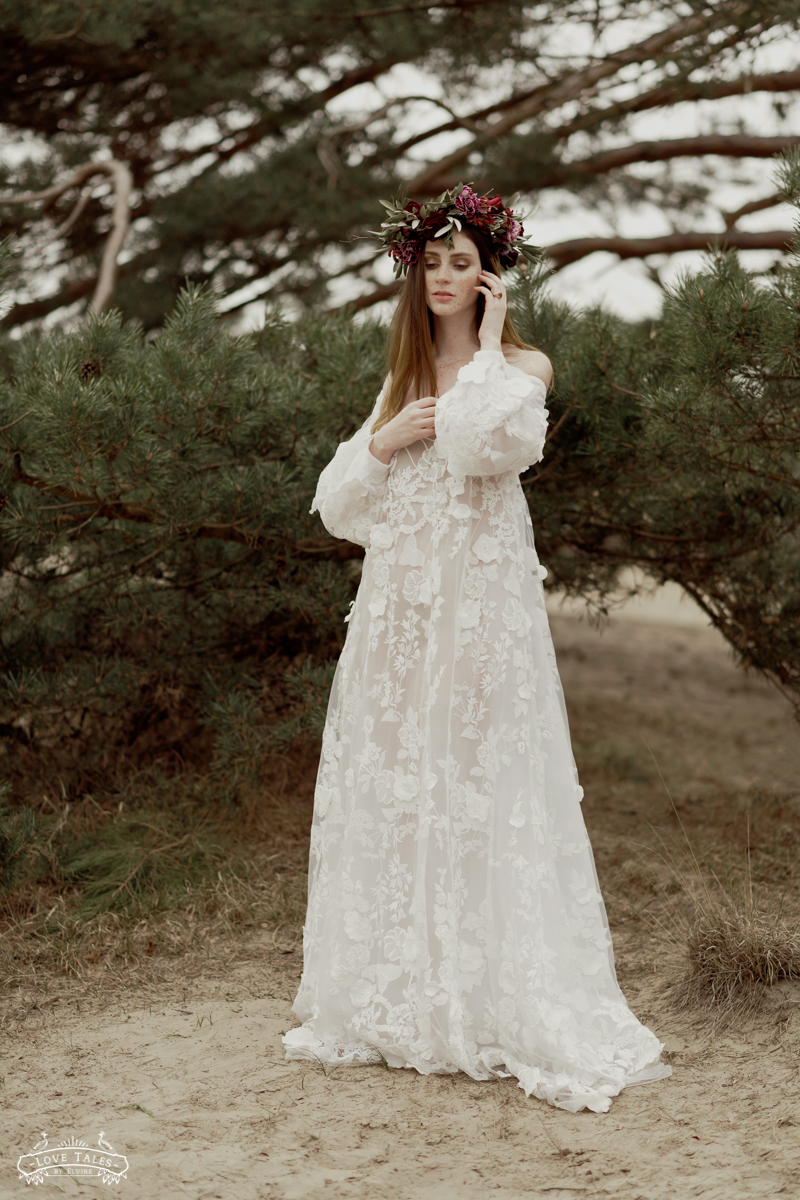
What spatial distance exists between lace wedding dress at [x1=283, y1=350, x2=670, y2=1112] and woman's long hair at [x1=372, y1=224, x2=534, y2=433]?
0.48 feet

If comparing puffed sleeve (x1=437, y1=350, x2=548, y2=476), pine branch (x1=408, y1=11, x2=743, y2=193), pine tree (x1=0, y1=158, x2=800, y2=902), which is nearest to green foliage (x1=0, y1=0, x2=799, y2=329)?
pine branch (x1=408, y1=11, x2=743, y2=193)

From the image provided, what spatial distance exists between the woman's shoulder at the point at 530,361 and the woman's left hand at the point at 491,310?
61mm

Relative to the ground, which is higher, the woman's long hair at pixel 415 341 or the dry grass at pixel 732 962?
the woman's long hair at pixel 415 341

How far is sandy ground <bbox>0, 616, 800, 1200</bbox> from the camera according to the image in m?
2.10

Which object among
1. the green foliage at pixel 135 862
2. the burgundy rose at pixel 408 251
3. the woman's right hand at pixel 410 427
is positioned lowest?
the green foliage at pixel 135 862

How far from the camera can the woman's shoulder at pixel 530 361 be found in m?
2.63

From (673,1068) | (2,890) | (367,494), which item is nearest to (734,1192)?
(673,1068)

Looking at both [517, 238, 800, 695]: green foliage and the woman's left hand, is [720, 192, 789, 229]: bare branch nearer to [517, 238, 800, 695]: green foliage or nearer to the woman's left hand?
[517, 238, 800, 695]: green foliage

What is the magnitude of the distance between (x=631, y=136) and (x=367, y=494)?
16.8ft

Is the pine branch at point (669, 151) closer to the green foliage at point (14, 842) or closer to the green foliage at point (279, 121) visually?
the green foliage at point (279, 121)

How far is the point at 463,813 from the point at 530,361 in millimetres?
1140

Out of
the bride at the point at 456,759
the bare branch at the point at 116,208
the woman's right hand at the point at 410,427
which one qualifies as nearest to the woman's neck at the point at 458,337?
the bride at the point at 456,759

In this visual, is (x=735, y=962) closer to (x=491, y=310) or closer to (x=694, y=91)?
(x=491, y=310)

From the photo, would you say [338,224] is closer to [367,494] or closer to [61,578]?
[61,578]
